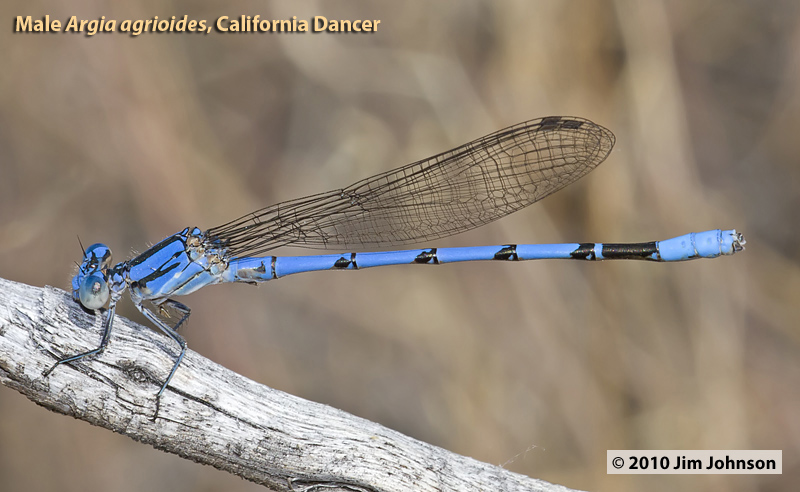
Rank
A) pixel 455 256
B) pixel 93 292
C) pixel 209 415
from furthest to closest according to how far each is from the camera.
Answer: pixel 455 256
pixel 93 292
pixel 209 415

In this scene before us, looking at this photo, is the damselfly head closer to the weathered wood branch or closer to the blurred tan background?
the weathered wood branch

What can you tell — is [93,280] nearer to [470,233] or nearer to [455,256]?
[455,256]

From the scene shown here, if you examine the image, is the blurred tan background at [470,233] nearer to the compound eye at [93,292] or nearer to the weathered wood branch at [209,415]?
the compound eye at [93,292]

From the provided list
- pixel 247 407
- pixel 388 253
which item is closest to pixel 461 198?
pixel 388 253

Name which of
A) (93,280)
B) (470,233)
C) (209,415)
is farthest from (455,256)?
(93,280)

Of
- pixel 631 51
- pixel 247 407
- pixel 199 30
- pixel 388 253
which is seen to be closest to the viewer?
pixel 247 407

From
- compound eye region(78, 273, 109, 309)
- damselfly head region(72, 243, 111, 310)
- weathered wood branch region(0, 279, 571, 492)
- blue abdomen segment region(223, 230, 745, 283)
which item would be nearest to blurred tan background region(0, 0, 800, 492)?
blue abdomen segment region(223, 230, 745, 283)

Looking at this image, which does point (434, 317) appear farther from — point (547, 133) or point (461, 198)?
point (547, 133)
